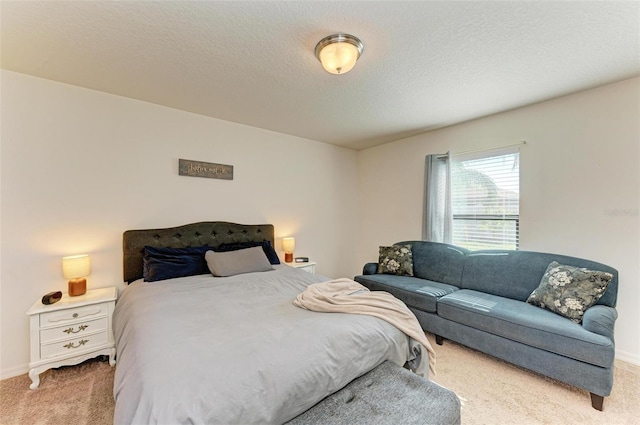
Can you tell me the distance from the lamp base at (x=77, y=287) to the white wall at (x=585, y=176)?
14.4 ft

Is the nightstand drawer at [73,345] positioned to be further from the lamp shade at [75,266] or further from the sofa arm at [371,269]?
the sofa arm at [371,269]

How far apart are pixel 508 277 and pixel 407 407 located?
2.18 metres

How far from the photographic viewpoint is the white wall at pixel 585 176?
2311mm

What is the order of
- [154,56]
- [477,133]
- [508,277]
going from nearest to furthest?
[154,56] → [508,277] → [477,133]

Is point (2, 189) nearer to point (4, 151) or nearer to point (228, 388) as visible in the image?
point (4, 151)

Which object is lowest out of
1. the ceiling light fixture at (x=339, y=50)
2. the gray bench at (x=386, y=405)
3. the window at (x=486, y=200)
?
the gray bench at (x=386, y=405)

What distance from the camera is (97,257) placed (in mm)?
2525

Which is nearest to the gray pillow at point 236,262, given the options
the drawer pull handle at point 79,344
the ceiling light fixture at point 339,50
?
the drawer pull handle at point 79,344

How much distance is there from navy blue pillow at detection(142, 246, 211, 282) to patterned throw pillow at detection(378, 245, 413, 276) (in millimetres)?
2229

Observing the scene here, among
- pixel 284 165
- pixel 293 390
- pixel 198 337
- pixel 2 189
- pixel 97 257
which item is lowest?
pixel 293 390

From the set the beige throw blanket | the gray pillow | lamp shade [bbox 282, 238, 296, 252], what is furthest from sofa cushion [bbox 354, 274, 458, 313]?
the gray pillow

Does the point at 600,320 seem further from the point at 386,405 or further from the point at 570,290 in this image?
the point at 386,405

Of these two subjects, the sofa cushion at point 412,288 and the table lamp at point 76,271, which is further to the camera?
the sofa cushion at point 412,288

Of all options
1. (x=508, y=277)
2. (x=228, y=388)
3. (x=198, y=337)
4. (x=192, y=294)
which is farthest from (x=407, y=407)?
(x=508, y=277)
